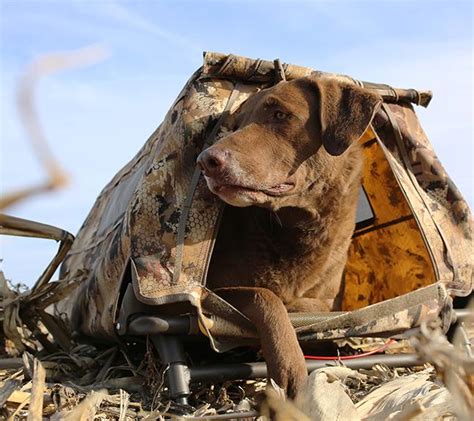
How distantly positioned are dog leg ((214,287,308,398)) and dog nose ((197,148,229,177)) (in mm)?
607

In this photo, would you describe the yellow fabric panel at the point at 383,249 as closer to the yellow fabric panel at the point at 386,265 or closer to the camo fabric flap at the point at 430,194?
the yellow fabric panel at the point at 386,265

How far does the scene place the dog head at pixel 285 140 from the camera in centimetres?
370

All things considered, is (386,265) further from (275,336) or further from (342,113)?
(275,336)

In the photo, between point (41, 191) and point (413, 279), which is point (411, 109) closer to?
point (413, 279)

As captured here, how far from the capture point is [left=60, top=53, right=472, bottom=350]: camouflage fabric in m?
3.76

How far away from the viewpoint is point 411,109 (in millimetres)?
4859

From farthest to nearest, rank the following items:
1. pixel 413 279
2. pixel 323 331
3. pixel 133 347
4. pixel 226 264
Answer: pixel 413 279 → pixel 133 347 → pixel 226 264 → pixel 323 331

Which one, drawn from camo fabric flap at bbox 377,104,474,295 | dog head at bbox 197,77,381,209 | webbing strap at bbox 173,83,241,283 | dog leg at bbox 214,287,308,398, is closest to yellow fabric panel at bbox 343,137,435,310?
camo fabric flap at bbox 377,104,474,295

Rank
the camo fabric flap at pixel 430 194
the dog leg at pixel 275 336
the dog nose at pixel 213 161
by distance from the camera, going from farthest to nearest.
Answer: the camo fabric flap at pixel 430 194 < the dog nose at pixel 213 161 < the dog leg at pixel 275 336

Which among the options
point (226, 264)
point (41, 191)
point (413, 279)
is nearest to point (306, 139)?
point (226, 264)

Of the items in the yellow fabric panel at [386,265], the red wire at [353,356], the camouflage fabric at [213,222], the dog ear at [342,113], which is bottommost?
the red wire at [353,356]

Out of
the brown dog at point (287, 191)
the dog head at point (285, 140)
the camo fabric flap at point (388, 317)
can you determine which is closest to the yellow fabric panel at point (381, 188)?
the brown dog at point (287, 191)

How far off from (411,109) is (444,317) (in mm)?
A: 1339

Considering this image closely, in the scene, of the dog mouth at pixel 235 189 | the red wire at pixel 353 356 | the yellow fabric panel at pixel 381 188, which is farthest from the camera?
the yellow fabric panel at pixel 381 188
